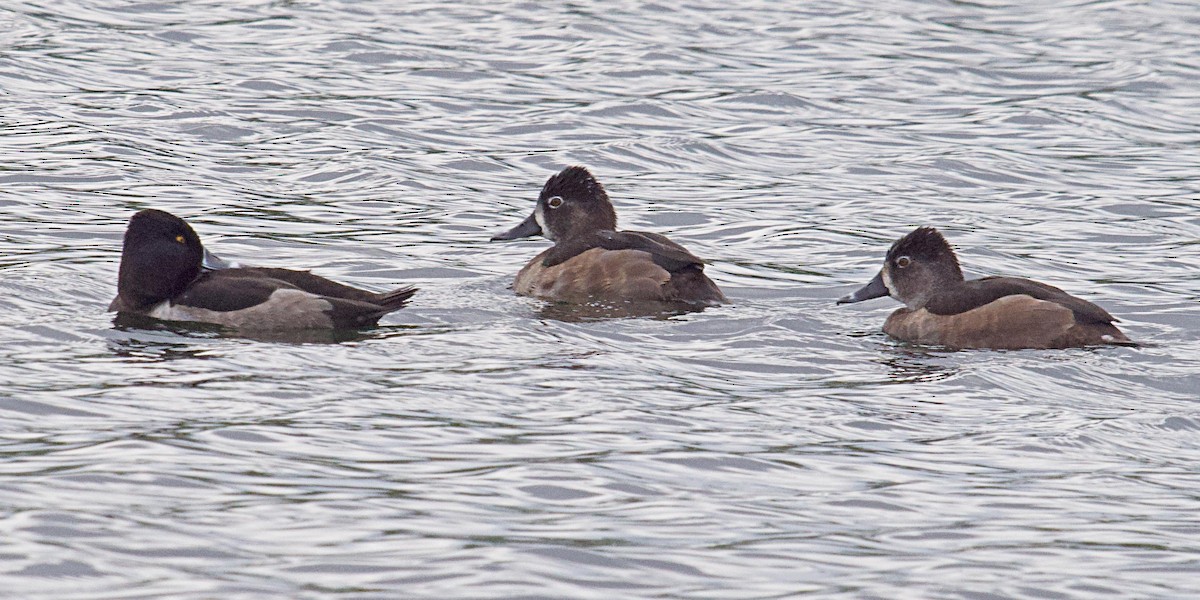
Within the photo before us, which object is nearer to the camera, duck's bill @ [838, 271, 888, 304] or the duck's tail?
the duck's tail

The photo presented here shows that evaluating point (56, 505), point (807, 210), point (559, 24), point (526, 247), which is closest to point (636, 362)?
point (56, 505)

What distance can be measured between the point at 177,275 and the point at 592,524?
4.21 m

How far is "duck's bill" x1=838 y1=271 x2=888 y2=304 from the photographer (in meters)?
10.5

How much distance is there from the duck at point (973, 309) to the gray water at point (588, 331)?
235 millimetres

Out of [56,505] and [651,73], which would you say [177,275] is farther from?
[651,73]

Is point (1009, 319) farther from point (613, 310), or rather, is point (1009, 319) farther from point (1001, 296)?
point (613, 310)

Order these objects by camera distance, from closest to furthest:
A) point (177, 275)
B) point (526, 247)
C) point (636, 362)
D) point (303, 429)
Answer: point (303, 429), point (636, 362), point (177, 275), point (526, 247)

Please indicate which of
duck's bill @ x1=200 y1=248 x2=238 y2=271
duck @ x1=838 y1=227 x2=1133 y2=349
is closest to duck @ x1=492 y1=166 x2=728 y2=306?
duck @ x1=838 y1=227 x2=1133 y2=349

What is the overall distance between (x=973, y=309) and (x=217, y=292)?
152 inches

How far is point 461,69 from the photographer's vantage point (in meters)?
18.8

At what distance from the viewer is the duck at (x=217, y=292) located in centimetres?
942

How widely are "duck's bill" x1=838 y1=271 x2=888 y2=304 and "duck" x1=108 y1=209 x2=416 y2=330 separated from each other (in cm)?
245

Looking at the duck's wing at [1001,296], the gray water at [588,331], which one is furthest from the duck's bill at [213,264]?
the duck's wing at [1001,296]

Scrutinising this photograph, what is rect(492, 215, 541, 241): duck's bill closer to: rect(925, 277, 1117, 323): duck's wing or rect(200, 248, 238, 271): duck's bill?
rect(200, 248, 238, 271): duck's bill
